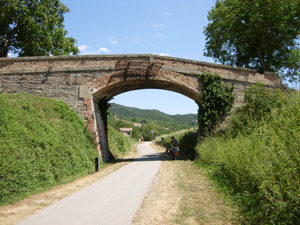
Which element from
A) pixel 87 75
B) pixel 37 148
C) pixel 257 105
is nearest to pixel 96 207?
pixel 37 148

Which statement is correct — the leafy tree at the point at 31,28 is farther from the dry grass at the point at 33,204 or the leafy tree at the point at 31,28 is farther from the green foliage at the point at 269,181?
the green foliage at the point at 269,181

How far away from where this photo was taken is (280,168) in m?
4.01

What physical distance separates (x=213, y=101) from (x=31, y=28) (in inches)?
630

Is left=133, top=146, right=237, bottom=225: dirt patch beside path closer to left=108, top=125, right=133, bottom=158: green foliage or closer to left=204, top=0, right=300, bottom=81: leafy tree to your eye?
left=108, top=125, right=133, bottom=158: green foliage

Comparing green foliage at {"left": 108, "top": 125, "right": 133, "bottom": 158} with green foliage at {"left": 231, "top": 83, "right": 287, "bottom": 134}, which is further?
green foliage at {"left": 108, "top": 125, "right": 133, "bottom": 158}

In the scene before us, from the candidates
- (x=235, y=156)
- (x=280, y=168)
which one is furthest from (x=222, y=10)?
(x=280, y=168)

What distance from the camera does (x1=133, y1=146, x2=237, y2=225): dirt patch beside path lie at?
405cm

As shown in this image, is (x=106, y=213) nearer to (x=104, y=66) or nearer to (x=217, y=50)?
(x=104, y=66)

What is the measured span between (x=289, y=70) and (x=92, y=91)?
60.2 feet

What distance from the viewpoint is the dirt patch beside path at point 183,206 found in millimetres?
4051

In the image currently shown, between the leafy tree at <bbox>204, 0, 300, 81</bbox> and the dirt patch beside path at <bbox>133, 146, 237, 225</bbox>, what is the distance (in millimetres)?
16662

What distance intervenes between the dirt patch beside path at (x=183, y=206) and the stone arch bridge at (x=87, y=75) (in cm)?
775

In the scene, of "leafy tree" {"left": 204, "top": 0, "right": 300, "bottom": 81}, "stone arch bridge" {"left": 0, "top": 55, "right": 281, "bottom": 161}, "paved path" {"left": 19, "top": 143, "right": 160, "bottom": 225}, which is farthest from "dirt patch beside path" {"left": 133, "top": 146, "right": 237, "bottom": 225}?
"leafy tree" {"left": 204, "top": 0, "right": 300, "bottom": 81}

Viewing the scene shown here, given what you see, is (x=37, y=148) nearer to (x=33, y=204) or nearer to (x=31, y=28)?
(x=33, y=204)
